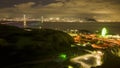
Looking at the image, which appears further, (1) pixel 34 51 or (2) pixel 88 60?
(2) pixel 88 60

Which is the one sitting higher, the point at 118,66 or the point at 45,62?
the point at 45,62

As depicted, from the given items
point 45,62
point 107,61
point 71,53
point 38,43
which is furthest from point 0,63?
point 107,61

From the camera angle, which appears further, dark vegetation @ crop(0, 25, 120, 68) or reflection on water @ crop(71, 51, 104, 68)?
reflection on water @ crop(71, 51, 104, 68)

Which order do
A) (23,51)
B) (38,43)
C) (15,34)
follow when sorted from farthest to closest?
(15,34), (38,43), (23,51)

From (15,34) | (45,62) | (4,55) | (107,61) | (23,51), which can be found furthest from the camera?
(107,61)

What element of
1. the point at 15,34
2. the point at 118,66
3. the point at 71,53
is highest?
the point at 15,34

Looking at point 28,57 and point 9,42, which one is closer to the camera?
point 28,57

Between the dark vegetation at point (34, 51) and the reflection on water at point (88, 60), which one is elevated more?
the dark vegetation at point (34, 51)

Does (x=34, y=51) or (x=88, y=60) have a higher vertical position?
(x=34, y=51)

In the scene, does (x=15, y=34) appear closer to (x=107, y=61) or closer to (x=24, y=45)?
(x=24, y=45)

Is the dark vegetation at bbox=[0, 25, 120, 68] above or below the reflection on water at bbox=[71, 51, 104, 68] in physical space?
above

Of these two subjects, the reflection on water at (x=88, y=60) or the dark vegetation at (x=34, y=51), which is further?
the reflection on water at (x=88, y=60)
